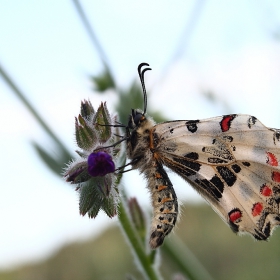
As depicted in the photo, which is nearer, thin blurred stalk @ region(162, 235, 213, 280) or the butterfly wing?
the butterfly wing

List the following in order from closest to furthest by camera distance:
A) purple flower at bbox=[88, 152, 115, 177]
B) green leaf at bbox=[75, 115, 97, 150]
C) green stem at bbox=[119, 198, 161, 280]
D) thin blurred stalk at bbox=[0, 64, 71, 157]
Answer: purple flower at bbox=[88, 152, 115, 177] < green leaf at bbox=[75, 115, 97, 150] < green stem at bbox=[119, 198, 161, 280] < thin blurred stalk at bbox=[0, 64, 71, 157]

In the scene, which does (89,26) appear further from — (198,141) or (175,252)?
(175,252)

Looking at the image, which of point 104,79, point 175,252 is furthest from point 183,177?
point 104,79

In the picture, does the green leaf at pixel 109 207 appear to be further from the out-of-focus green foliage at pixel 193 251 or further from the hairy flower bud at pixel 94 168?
the out-of-focus green foliage at pixel 193 251

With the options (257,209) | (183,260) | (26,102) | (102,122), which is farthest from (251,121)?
(26,102)

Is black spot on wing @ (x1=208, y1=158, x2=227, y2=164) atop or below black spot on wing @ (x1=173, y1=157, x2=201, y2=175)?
below

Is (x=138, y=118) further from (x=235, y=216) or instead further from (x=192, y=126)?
(x=235, y=216)

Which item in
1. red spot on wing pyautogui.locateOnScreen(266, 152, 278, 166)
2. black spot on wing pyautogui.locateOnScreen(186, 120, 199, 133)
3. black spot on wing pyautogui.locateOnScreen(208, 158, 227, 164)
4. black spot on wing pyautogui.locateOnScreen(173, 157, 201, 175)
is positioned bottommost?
red spot on wing pyautogui.locateOnScreen(266, 152, 278, 166)

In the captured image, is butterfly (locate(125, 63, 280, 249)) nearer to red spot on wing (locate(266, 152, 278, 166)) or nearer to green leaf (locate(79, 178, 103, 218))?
red spot on wing (locate(266, 152, 278, 166))

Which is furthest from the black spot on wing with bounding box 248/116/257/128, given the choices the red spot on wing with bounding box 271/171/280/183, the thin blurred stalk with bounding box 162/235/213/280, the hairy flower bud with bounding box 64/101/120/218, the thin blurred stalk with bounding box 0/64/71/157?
the thin blurred stalk with bounding box 0/64/71/157
